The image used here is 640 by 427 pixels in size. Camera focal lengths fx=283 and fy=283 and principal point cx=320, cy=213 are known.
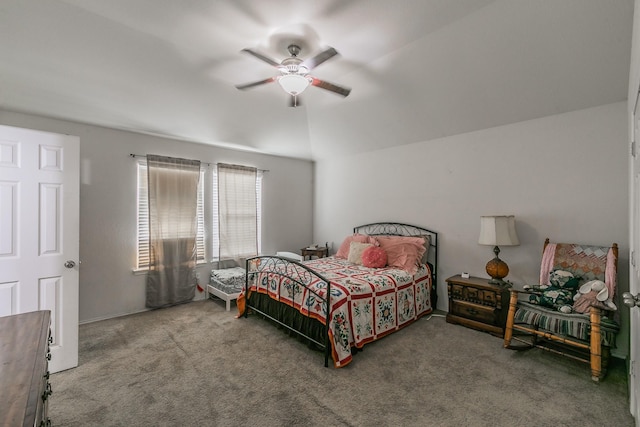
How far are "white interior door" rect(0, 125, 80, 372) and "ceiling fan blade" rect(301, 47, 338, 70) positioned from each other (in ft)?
7.45

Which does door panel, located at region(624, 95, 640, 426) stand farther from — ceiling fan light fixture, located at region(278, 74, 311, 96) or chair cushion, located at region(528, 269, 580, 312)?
ceiling fan light fixture, located at region(278, 74, 311, 96)

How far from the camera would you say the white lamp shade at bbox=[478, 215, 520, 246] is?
126 inches

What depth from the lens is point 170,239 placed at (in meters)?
4.19

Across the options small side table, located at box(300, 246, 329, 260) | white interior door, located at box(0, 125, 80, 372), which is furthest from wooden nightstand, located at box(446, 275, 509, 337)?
white interior door, located at box(0, 125, 80, 372)

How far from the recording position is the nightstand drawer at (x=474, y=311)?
3.29 m

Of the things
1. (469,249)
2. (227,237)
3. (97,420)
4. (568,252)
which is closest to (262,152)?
(227,237)

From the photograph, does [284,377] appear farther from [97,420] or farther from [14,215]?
[14,215]

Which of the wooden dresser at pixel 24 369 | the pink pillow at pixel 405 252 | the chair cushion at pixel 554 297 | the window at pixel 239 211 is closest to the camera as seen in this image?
the wooden dresser at pixel 24 369

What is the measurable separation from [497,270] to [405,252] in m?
1.08

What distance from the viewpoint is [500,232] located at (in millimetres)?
3221

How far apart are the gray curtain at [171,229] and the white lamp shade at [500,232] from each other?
4.08 meters

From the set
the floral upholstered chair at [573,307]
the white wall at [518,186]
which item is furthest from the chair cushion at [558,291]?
the white wall at [518,186]

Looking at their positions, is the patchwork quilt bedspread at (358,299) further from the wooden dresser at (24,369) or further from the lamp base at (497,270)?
the wooden dresser at (24,369)

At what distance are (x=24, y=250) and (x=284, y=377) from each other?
248 cm
